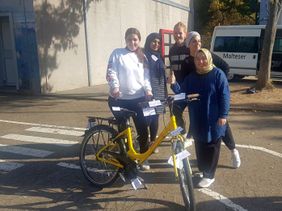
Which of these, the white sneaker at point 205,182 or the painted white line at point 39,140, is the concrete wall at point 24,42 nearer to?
the painted white line at point 39,140

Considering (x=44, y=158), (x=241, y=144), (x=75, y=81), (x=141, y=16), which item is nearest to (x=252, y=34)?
(x=141, y=16)

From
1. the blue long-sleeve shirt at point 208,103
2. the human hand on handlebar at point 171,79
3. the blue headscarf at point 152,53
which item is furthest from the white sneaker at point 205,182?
the blue headscarf at point 152,53

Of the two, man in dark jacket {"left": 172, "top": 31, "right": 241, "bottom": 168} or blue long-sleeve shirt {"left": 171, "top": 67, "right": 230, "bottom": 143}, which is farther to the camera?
man in dark jacket {"left": 172, "top": 31, "right": 241, "bottom": 168}

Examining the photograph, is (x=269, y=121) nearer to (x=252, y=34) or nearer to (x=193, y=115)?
(x=193, y=115)

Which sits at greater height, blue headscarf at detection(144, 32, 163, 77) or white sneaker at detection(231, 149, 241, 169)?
blue headscarf at detection(144, 32, 163, 77)

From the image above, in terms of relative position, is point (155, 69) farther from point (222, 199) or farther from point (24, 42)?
point (24, 42)

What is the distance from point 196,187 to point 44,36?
921 centimetres

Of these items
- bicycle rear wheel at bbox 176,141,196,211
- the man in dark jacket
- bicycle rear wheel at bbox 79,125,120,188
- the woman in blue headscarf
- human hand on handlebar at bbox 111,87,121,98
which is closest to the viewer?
bicycle rear wheel at bbox 176,141,196,211

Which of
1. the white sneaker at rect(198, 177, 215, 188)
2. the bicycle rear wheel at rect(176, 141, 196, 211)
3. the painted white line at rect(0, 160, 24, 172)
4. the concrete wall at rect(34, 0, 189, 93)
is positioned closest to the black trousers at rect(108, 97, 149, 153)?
the white sneaker at rect(198, 177, 215, 188)

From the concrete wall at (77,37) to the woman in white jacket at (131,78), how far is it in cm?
803

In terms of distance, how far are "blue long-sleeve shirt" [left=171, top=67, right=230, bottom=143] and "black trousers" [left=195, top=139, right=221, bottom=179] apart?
9 centimetres

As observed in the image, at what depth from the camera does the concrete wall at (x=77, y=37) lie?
1270 cm

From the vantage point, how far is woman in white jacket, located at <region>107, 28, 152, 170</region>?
195 inches

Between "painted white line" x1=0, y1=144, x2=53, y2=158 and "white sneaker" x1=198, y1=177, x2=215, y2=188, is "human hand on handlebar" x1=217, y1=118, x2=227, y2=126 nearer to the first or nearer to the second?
"white sneaker" x1=198, y1=177, x2=215, y2=188
